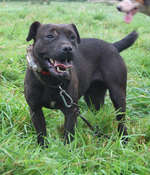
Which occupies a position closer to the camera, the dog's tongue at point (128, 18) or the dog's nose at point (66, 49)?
the dog's tongue at point (128, 18)

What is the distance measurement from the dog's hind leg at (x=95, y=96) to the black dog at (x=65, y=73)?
285 millimetres

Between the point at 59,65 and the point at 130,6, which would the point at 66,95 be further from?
the point at 130,6

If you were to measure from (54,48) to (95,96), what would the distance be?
1448 mm

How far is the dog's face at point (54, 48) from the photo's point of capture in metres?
3.03

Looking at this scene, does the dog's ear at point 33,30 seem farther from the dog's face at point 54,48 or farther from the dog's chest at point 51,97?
the dog's chest at point 51,97

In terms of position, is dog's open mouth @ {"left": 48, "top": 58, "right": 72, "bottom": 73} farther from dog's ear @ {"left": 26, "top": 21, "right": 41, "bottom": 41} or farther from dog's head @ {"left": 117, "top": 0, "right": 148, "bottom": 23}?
dog's head @ {"left": 117, "top": 0, "right": 148, "bottom": 23}

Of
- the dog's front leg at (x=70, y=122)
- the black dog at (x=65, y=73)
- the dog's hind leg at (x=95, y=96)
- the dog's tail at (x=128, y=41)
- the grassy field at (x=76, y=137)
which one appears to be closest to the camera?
the grassy field at (x=76, y=137)

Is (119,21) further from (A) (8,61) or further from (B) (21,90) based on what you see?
(B) (21,90)

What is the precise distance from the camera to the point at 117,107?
13.0 feet

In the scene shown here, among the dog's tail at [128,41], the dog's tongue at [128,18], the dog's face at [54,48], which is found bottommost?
the dog's tail at [128,41]

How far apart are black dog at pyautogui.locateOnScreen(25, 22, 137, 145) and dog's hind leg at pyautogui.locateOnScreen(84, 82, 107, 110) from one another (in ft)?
0.94

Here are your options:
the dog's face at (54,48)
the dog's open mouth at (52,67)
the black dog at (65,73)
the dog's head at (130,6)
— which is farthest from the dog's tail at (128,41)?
the dog's head at (130,6)

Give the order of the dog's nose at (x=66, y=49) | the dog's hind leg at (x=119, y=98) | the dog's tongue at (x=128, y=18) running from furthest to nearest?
the dog's hind leg at (x=119, y=98) → the dog's nose at (x=66, y=49) → the dog's tongue at (x=128, y=18)

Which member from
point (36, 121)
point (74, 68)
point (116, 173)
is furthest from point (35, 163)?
point (74, 68)
